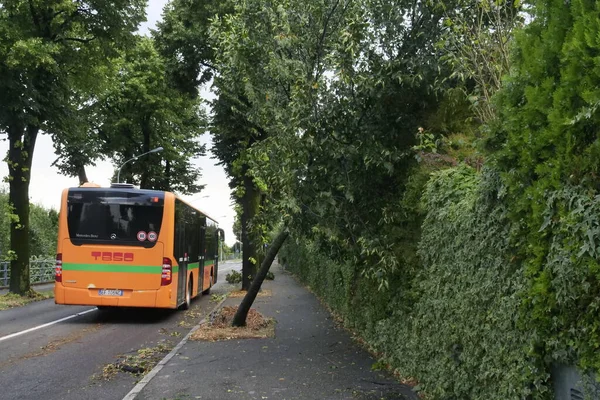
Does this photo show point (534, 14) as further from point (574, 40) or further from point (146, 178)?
point (146, 178)

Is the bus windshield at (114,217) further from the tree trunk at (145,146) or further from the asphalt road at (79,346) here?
the tree trunk at (145,146)

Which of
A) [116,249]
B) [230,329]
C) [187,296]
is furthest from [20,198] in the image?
[230,329]

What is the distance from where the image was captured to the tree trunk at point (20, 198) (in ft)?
63.2

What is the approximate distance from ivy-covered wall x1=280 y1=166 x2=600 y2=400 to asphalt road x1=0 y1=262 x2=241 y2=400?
11.9 ft

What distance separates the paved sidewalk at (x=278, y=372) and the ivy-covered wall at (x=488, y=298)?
0.60 m

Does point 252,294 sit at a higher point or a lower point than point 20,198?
lower

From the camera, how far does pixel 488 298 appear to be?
4.50 m

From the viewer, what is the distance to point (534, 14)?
13.8 ft

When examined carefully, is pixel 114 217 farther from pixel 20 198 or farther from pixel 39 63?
pixel 20 198

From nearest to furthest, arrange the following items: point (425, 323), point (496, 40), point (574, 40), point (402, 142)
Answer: point (574, 40) → point (425, 323) → point (496, 40) → point (402, 142)

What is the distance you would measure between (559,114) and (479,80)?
401cm

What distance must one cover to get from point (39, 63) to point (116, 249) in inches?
307

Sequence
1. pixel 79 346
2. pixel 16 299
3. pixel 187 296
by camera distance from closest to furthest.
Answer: pixel 79 346 < pixel 187 296 < pixel 16 299

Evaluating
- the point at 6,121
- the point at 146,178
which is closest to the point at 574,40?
the point at 6,121
